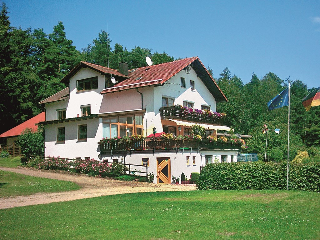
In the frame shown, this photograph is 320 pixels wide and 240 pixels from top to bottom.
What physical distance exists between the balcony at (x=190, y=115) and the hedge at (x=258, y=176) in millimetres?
12683

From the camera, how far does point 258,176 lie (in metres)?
21.3

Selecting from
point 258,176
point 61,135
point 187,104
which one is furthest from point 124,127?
point 258,176

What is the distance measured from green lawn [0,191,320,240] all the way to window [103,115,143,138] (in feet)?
60.6

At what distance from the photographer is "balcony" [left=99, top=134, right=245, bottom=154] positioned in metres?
32.2

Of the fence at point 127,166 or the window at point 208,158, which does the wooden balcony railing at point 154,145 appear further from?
the fence at point 127,166

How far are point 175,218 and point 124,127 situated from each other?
2454 cm

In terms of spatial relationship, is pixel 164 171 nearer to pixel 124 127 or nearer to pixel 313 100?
pixel 124 127

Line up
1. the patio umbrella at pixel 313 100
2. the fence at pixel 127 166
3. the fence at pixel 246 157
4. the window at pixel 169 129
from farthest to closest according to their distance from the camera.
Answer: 1. the fence at pixel 246 157
2. the window at pixel 169 129
3. the fence at pixel 127 166
4. the patio umbrella at pixel 313 100

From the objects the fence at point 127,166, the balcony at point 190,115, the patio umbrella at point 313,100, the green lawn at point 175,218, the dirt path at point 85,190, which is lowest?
the dirt path at point 85,190

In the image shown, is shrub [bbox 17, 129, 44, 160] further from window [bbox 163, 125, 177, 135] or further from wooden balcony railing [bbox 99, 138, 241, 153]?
window [bbox 163, 125, 177, 135]

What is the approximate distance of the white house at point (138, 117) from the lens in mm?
33000

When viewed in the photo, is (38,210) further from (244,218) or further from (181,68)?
(181,68)

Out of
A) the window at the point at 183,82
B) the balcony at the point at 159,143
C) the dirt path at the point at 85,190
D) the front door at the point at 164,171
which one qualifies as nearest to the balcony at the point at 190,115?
the balcony at the point at 159,143

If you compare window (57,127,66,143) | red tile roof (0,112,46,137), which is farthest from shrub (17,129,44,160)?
red tile roof (0,112,46,137)
